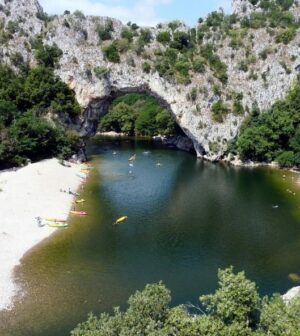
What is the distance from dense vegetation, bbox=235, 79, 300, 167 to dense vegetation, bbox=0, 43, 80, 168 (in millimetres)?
34717

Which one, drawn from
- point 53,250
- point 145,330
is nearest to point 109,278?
point 53,250

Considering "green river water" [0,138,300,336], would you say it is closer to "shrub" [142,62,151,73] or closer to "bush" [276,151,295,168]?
"bush" [276,151,295,168]

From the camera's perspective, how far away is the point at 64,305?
34906mm

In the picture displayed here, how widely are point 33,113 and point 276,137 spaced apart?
46.8 meters

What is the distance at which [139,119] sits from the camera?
13400 centimetres

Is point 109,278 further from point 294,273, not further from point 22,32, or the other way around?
point 22,32

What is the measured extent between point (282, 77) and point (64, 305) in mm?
77121

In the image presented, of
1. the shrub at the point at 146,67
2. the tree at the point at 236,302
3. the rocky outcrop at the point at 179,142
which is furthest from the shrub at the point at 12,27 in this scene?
the tree at the point at 236,302

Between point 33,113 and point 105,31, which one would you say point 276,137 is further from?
→ point 33,113

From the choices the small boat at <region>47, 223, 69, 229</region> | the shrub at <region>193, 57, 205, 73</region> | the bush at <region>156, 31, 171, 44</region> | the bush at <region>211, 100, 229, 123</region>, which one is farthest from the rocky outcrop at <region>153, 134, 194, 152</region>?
the small boat at <region>47, 223, 69, 229</region>

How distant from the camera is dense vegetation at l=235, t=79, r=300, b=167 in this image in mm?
Answer: 84625

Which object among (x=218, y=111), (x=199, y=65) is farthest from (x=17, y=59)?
(x=218, y=111)

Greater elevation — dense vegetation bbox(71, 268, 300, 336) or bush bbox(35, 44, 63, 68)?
bush bbox(35, 44, 63, 68)

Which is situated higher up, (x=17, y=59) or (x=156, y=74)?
(x=17, y=59)
